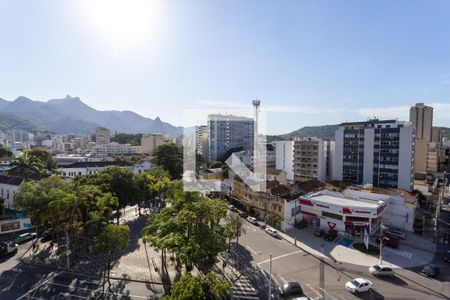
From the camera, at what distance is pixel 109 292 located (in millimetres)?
15438

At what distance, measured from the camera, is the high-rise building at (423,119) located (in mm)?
78625

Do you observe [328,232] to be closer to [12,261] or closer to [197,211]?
[197,211]

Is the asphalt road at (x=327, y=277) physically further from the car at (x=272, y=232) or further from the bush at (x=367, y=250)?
the bush at (x=367, y=250)

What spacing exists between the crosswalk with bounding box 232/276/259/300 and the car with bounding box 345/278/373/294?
18.9 ft

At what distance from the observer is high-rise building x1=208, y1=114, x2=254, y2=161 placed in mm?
76125

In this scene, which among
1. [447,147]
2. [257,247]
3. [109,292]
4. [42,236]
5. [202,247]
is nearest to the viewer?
[202,247]

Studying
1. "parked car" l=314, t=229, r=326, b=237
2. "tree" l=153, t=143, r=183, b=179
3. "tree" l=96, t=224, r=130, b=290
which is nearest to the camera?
"tree" l=96, t=224, r=130, b=290

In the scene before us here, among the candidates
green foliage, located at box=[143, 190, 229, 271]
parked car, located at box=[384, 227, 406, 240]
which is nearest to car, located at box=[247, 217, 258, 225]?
green foliage, located at box=[143, 190, 229, 271]

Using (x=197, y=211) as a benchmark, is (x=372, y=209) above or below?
below

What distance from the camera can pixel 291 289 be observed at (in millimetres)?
15320

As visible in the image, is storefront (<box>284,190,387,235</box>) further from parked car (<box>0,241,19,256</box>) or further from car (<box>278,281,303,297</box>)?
parked car (<box>0,241,19,256</box>)

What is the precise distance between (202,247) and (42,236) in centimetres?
1870

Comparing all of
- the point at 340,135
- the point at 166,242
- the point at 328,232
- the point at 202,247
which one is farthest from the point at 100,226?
the point at 340,135

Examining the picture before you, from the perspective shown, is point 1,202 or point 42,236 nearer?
point 42,236
